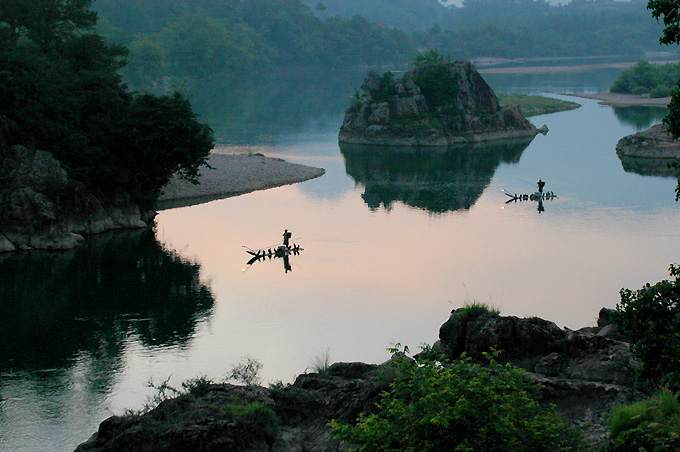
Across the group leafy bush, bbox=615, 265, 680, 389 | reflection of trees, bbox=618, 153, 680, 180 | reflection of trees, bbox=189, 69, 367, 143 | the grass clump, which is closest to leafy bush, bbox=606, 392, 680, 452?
leafy bush, bbox=615, 265, 680, 389

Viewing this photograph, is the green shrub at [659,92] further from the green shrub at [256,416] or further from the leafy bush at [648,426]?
the green shrub at [256,416]

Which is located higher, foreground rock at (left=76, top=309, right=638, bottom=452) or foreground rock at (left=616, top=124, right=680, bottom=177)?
foreground rock at (left=616, top=124, right=680, bottom=177)

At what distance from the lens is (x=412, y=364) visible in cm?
2020

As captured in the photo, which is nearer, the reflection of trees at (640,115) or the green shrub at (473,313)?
the green shrub at (473,313)

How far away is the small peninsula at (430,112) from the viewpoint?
108 meters

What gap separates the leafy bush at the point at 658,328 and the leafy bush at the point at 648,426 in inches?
22.5

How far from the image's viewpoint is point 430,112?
112312 millimetres

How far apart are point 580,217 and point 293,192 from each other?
25.8 meters

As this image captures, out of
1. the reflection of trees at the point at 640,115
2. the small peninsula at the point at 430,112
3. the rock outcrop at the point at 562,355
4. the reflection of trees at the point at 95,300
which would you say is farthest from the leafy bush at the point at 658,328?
the reflection of trees at the point at 640,115

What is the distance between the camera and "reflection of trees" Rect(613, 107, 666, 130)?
404ft

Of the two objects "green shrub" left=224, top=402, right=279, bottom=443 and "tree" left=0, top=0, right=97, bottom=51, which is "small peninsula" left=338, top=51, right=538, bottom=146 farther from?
"green shrub" left=224, top=402, right=279, bottom=443

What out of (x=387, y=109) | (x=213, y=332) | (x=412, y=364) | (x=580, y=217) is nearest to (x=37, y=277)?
(x=213, y=332)

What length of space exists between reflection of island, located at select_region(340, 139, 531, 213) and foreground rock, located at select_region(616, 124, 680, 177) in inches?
489

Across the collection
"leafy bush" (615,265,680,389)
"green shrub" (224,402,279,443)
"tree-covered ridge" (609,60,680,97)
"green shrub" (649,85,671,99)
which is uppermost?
"tree-covered ridge" (609,60,680,97)
